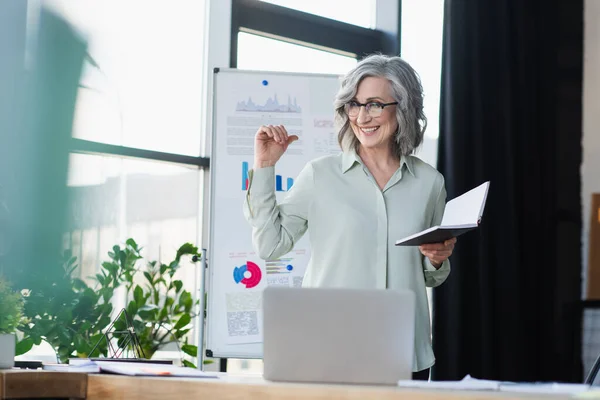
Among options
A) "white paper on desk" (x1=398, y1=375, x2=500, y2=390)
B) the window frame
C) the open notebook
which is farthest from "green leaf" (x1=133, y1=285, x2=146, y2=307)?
"white paper on desk" (x1=398, y1=375, x2=500, y2=390)

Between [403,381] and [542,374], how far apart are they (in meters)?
3.29

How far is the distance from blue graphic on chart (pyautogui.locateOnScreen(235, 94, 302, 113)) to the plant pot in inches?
73.6

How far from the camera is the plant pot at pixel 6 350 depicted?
1948mm

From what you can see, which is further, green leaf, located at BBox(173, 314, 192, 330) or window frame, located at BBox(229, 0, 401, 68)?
window frame, located at BBox(229, 0, 401, 68)

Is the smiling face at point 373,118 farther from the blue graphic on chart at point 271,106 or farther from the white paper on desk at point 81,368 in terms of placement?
the blue graphic on chart at point 271,106

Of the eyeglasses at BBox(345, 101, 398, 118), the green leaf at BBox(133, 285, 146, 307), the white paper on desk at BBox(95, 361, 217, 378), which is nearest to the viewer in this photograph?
the white paper on desk at BBox(95, 361, 217, 378)

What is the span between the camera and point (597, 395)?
40.2 inches

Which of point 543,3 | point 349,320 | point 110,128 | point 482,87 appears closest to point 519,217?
point 482,87

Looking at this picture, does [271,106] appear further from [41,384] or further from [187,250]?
[41,384]

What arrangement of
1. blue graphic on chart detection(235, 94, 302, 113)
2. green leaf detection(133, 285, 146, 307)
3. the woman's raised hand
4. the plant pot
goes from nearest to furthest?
the plant pot
the woman's raised hand
green leaf detection(133, 285, 146, 307)
blue graphic on chart detection(235, 94, 302, 113)

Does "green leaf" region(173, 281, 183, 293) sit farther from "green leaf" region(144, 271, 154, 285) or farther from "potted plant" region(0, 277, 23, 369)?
"potted plant" region(0, 277, 23, 369)

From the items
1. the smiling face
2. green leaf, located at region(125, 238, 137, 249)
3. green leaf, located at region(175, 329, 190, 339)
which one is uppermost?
the smiling face

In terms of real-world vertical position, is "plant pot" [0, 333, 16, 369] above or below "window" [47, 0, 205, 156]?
below

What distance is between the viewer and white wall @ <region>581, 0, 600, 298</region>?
4.66m
